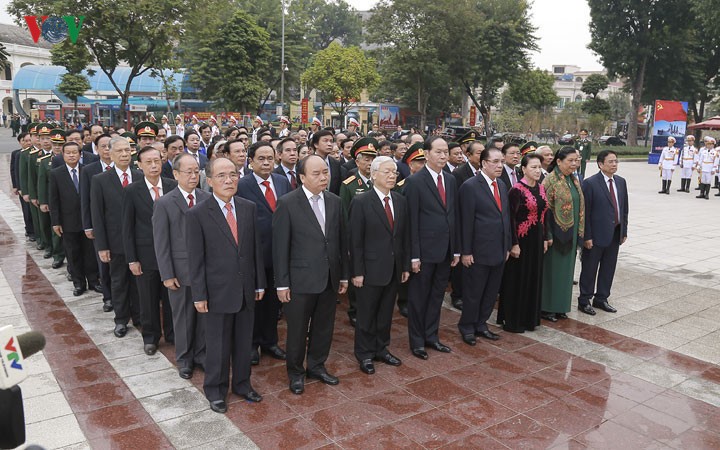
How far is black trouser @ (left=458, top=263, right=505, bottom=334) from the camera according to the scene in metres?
5.46

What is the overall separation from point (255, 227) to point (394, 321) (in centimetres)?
254

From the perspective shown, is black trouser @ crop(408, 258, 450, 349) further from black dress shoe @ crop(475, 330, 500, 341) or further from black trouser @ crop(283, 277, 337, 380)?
black trouser @ crop(283, 277, 337, 380)

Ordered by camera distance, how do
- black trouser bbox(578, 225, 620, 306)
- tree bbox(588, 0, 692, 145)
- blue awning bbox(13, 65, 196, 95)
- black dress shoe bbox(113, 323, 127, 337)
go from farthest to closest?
blue awning bbox(13, 65, 196, 95) < tree bbox(588, 0, 692, 145) < black trouser bbox(578, 225, 620, 306) < black dress shoe bbox(113, 323, 127, 337)

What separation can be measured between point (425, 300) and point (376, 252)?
0.87m

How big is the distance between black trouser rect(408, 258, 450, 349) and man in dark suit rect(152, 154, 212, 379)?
1.79m

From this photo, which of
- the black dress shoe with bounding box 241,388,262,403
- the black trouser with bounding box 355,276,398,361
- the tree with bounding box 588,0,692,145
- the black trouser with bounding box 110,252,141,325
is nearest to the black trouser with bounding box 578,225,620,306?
the black trouser with bounding box 355,276,398,361

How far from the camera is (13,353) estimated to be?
58.9 inches

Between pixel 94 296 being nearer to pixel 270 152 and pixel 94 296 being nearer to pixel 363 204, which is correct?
pixel 270 152

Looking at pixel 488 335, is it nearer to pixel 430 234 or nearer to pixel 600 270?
pixel 430 234

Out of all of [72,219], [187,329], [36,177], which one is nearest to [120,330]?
[187,329]

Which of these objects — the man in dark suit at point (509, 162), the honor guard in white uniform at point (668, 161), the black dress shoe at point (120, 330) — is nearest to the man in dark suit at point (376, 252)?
the man in dark suit at point (509, 162)

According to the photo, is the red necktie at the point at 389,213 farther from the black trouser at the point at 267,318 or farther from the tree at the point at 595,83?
the tree at the point at 595,83

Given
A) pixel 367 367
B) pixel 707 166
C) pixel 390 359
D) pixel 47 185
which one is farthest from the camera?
pixel 707 166

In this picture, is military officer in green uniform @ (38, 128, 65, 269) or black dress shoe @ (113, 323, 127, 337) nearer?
black dress shoe @ (113, 323, 127, 337)
